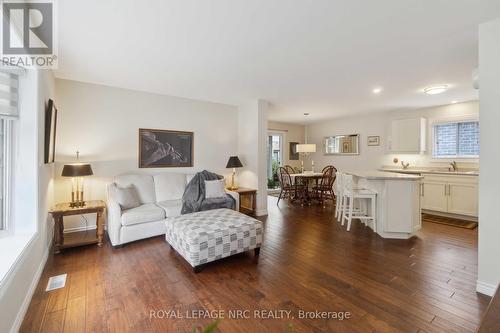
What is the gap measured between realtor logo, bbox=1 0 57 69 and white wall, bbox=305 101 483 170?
6512 mm

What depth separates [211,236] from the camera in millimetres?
2457

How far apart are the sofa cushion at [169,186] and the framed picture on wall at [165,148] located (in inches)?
12.5

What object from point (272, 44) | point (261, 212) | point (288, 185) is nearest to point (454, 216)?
point (288, 185)

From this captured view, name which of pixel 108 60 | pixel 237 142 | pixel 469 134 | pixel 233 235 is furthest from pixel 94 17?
pixel 469 134

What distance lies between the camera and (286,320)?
1709 mm

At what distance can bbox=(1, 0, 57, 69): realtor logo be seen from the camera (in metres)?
1.65

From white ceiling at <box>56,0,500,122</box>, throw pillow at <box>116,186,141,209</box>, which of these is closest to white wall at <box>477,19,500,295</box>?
white ceiling at <box>56,0,500,122</box>

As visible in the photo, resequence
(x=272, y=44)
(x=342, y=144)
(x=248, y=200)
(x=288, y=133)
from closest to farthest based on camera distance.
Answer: (x=272, y=44) < (x=248, y=200) < (x=342, y=144) < (x=288, y=133)

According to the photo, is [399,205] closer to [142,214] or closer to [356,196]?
[356,196]

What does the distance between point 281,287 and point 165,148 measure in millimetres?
3293

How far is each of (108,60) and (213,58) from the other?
1294 millimetres

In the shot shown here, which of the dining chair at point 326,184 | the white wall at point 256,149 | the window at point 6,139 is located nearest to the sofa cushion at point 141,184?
the window at point 6,139

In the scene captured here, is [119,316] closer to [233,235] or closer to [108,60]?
[233,235]

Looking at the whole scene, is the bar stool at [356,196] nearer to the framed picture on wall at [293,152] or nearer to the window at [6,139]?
the framed picture on wall at [293,152]
